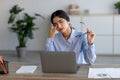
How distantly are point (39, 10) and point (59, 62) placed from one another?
460 cm

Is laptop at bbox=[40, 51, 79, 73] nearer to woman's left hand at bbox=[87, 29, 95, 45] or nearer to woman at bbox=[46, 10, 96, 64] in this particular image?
woman's left hand at bbox=[87, 29, 95, 45]

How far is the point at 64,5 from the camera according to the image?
265 inches

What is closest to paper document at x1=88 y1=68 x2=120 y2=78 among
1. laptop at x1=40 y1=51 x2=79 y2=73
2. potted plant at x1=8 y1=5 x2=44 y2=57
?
laptop at x1=40 y1=51 x2=79 y2=73

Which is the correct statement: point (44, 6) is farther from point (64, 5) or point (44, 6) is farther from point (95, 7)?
point (95, 7)

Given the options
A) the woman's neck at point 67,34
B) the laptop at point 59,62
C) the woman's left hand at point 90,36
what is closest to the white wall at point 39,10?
the woman's neck at point 67,34

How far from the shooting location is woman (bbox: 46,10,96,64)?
2817mm

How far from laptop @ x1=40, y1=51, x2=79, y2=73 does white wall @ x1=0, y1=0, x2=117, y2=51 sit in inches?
173

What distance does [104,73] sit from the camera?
7.69ft

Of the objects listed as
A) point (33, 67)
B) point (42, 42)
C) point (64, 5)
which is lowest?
point (42, 42)

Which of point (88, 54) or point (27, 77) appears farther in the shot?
point (88, 54)

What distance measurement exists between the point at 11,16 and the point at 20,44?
0.70 m

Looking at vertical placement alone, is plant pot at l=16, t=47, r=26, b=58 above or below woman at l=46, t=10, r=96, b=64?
below

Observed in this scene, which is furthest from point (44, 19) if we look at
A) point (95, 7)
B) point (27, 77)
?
point (27, 77)

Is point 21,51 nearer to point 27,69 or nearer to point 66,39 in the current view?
point 66,39
